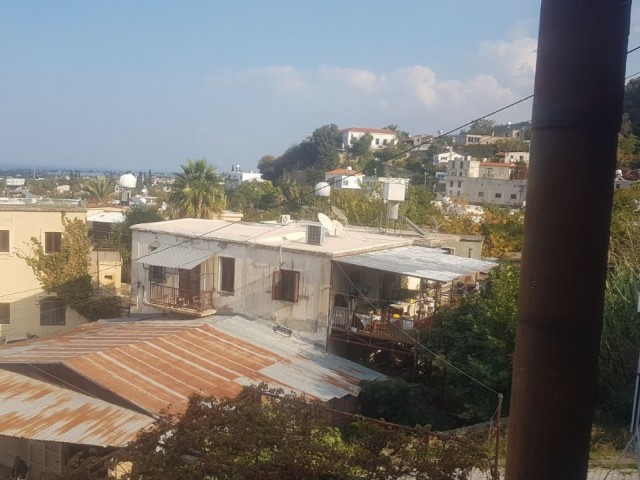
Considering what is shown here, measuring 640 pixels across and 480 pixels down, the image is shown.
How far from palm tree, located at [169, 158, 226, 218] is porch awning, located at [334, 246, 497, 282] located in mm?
16652

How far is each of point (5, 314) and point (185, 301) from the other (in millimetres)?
11198

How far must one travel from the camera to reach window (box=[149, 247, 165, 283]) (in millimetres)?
20469

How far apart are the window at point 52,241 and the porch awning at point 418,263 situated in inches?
607

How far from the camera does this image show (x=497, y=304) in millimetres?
14867

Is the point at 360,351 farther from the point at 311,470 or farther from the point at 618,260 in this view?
the point at 311,470

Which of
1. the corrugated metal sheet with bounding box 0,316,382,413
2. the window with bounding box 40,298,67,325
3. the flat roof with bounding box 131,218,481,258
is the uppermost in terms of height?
the flat roof with bounding box 131,218,481,258

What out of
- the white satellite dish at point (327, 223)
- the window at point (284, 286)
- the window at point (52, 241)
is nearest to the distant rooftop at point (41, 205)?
the window at point (52, 241)

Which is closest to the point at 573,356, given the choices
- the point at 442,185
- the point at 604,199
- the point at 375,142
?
the point at 604,199

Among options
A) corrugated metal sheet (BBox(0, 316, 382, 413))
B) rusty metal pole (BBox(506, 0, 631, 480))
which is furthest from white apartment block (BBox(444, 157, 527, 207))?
rusty metal pole (BBox(506, 0, 631, 480))

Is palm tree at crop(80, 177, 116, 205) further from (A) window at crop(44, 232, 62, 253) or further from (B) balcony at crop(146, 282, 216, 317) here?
(B) balcony at crop(146, 282, 216, 317)

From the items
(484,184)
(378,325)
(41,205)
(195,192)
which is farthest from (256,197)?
(378,325)

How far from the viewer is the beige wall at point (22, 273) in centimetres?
2541

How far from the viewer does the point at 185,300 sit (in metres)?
19.2

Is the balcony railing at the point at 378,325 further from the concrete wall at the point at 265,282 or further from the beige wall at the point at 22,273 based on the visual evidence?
the beige wall at the point at 22,273
